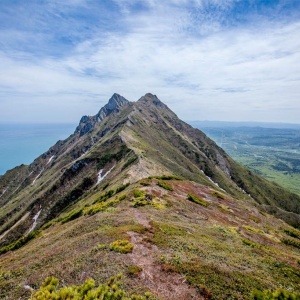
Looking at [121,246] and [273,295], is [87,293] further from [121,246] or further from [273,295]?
[273,295]

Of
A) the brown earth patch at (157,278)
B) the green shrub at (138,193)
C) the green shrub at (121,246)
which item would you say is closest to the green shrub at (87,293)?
the brown earth patch at (157,278)

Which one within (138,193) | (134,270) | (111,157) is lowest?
(111,157)

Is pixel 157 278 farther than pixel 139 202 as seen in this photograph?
No

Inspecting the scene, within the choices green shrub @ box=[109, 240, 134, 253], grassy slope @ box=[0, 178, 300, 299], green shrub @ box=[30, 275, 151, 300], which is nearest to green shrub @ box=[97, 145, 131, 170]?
grassy slope @ box=[0, 178, 300, 299]

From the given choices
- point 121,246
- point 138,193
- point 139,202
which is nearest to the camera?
point 121,246

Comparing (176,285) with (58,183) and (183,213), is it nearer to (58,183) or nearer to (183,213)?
(183,213)

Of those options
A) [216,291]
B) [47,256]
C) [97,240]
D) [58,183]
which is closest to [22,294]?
[47,256]

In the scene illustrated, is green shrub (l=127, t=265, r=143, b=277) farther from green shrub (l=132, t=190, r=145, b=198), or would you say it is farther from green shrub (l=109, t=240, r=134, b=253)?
green shrub (l=132, t=190, r=145, b=198)

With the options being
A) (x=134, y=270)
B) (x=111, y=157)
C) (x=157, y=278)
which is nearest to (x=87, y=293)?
(x=134, y=270)
